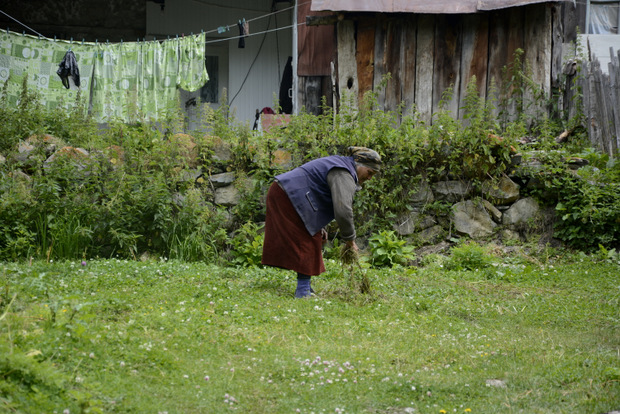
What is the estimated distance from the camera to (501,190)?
1003 cm

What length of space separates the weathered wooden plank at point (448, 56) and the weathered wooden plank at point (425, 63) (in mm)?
85

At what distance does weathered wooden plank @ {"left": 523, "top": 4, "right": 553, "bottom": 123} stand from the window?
1.28 meters


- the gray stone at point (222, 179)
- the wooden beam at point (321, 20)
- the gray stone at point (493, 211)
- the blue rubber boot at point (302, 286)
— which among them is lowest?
the blue rubber boot at point (302, 286)

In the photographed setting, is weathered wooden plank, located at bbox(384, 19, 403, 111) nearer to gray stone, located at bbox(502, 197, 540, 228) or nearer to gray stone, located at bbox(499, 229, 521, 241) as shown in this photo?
gray stone, located at bbox(502, 197, 540, 228)

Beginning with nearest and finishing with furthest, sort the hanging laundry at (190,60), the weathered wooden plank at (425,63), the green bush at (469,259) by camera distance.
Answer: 1. the green bush at (469,259)
2. the weathered wooden plank at (425,63)
3. the hanging laundry at (190,60)

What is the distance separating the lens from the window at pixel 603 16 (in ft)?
Answer: 38.6

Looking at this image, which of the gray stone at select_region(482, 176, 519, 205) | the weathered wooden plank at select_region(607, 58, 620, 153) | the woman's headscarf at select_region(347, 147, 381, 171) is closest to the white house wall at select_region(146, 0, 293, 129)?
the gray stone at select_region(482, 176, 519, 205)

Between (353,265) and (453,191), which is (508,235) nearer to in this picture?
(453,191)

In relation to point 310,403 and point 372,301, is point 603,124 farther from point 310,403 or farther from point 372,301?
Result: point 310,403

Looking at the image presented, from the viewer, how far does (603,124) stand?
413 inches

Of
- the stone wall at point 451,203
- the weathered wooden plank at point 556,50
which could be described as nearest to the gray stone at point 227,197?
the stone wall at point 451,203

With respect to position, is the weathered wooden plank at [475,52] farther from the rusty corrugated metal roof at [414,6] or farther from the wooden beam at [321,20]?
the wooden beam at [321,20]

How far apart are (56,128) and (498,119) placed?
6.99 m

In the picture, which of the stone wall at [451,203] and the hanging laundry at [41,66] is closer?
the stone wall at [451,203]
